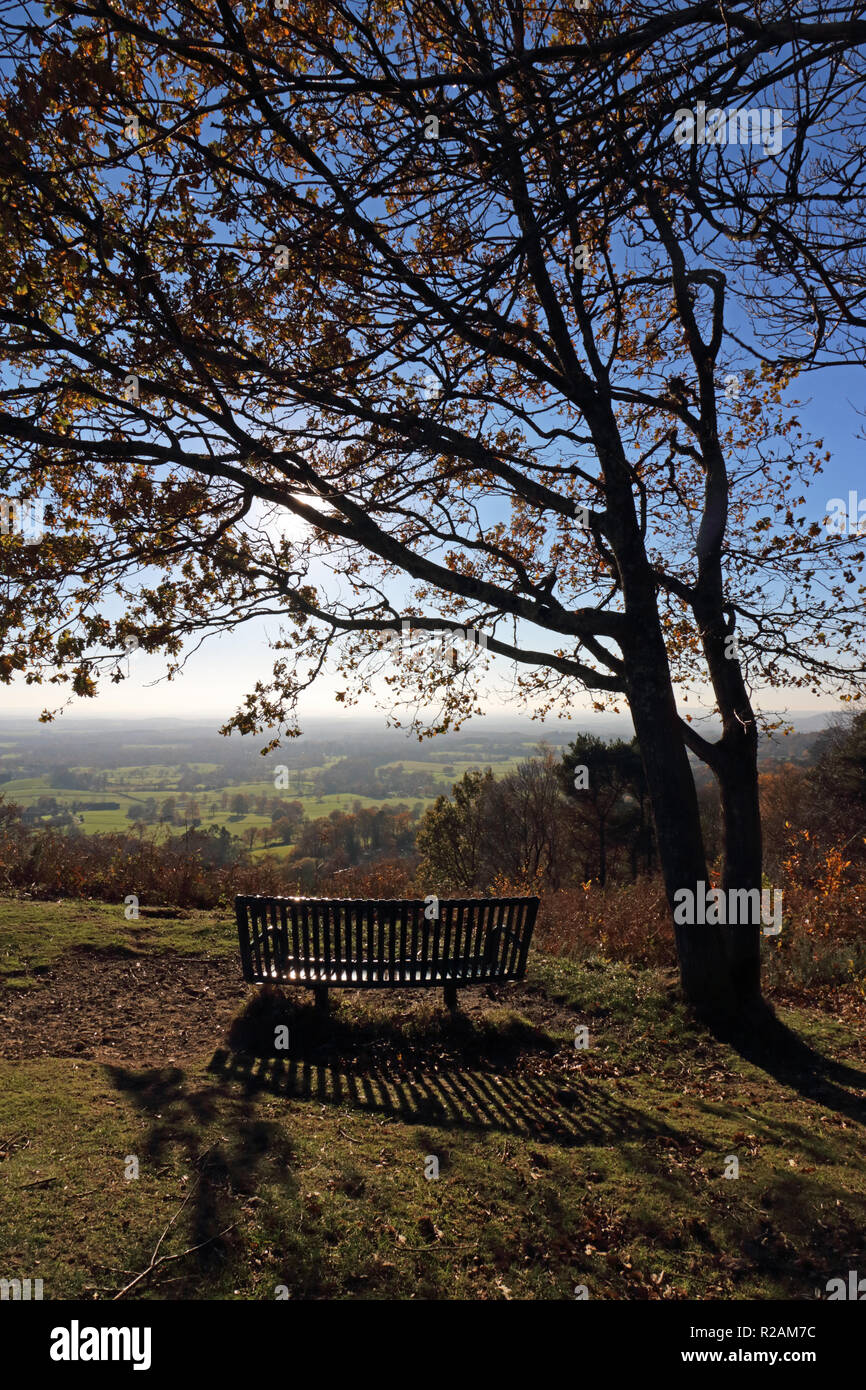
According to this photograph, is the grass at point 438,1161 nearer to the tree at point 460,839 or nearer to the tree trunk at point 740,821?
the tree trunk at point 740,821

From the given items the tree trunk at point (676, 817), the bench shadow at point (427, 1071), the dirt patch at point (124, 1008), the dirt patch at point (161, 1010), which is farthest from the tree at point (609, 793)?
the bench shadow at point (427, 1071)

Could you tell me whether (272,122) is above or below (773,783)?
above

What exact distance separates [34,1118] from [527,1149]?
2.67 m

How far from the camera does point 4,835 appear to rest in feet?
44.3

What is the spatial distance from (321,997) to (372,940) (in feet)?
2.31

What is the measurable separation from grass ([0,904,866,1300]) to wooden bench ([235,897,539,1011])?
277 millimetres

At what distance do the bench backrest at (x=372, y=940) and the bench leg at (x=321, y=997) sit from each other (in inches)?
3.4

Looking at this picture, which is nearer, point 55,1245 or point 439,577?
point 55,1245

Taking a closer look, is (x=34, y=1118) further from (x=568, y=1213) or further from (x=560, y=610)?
(x=560, y=610)

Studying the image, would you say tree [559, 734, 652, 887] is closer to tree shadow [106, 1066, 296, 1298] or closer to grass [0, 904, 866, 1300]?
grass [0, 904, 866, 1300]

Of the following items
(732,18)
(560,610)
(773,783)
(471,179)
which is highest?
(732,18)

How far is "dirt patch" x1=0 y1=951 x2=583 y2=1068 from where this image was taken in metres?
5.36

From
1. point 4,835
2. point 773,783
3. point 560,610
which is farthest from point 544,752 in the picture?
point 560,610

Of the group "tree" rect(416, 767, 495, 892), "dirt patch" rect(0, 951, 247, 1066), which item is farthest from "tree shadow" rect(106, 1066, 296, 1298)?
"tree" rect(416, 767, 495, 892)
